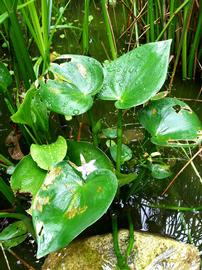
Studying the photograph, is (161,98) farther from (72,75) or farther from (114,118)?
(114,118)

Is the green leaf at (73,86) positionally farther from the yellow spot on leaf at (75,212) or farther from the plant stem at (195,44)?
the plant stem at (195,44)

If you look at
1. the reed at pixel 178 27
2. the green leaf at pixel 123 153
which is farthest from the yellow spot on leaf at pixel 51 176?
the reed at pixel 178 27

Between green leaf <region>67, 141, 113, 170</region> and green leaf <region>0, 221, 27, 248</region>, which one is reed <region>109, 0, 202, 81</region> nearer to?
green leaf <region>67, 141, 113, 170</region>

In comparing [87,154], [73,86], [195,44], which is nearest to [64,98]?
[73,86]

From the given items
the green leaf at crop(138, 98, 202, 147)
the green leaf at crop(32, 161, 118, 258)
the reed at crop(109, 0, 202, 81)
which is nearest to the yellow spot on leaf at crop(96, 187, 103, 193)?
the green leaf at crop(32, 161, 118, 258)

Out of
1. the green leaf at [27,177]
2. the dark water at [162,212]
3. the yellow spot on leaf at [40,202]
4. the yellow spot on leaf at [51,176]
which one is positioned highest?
the yellow spot on leaf at [51,176]

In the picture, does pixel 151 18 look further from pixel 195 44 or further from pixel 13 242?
pixel 13 242

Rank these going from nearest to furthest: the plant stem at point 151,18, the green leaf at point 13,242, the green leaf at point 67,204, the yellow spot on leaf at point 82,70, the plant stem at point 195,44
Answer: the green leaf at point 67,204
the yellow spot on leaf at point 82,70
the green leaf at point 13,242
the plant stem at point 151,18
the plant stem at point 195,44
